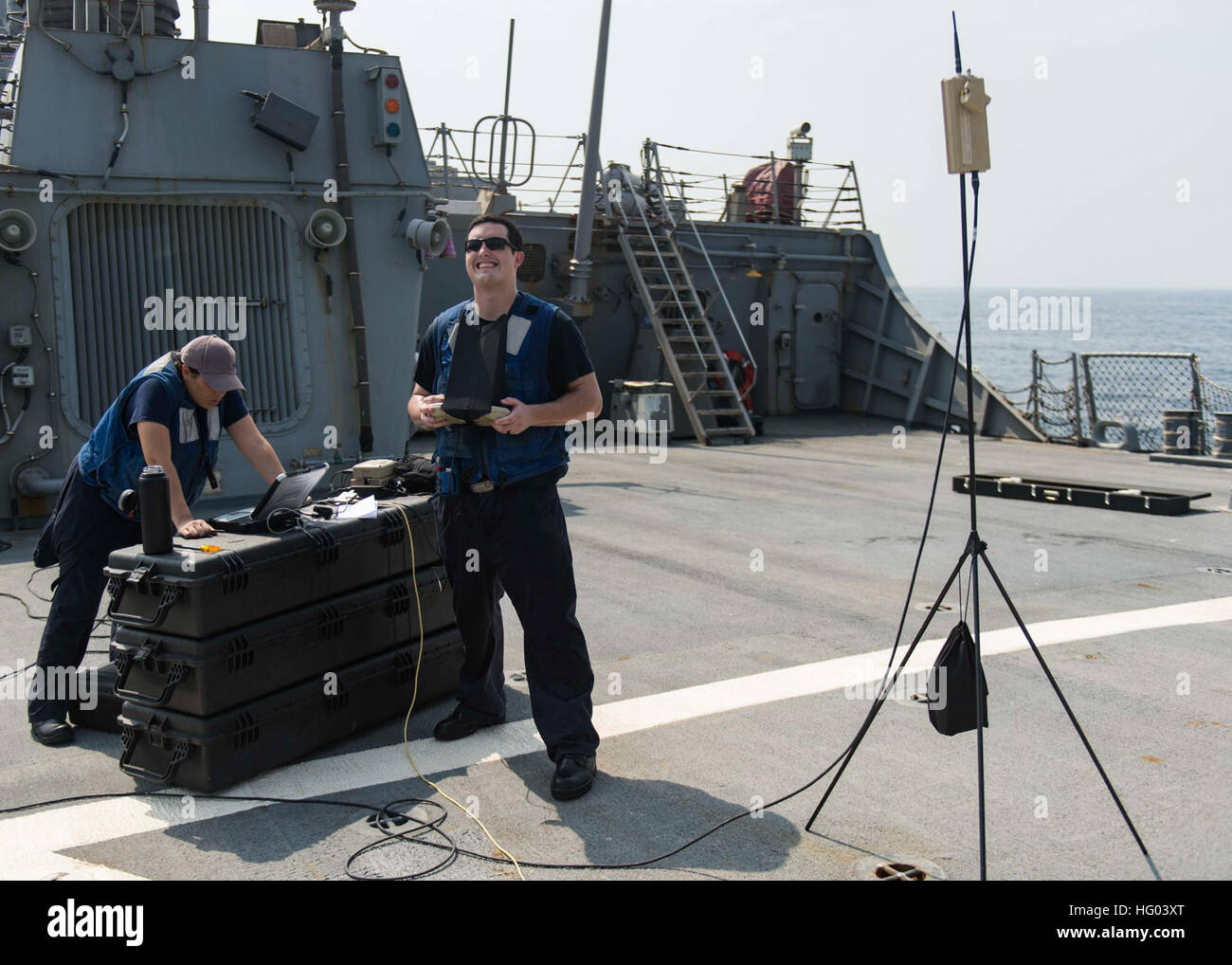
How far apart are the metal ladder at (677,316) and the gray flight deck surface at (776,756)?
8418 millimetres

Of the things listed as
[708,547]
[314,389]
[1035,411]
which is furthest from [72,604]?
[1035,411]

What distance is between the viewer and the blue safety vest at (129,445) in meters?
4.71

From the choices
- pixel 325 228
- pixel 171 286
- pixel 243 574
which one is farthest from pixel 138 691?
pixel 325 228

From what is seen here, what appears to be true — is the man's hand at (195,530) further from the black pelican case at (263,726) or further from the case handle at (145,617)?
the black pelican case at (263,726)

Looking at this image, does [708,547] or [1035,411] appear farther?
[1035,411]

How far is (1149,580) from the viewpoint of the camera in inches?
302

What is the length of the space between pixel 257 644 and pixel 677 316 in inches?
579

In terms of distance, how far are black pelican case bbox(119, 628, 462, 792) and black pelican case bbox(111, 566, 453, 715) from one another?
5 centimetres

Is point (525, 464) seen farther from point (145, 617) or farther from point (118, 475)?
point (118, 475)

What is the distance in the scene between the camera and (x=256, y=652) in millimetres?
4230

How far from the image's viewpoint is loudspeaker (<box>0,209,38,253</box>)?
8.86 metres
